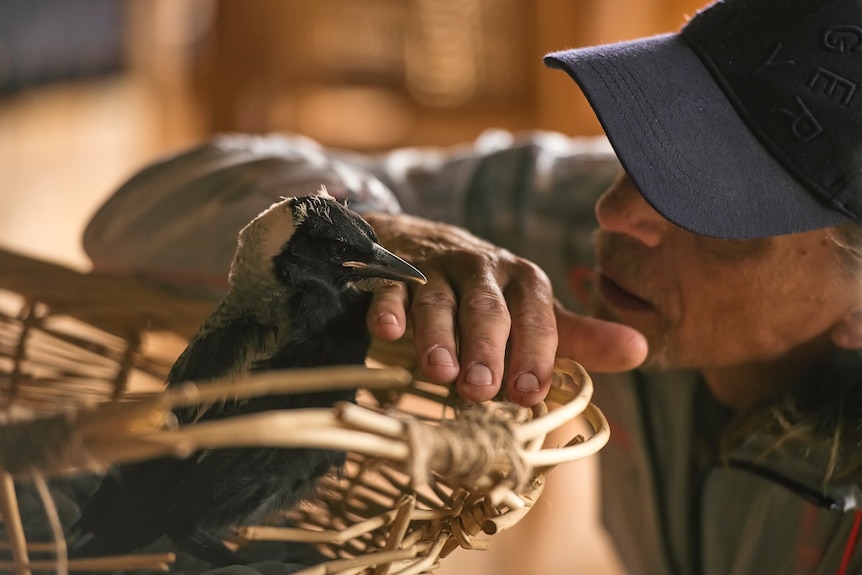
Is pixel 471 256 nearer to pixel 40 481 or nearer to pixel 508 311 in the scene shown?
pixel 508 311

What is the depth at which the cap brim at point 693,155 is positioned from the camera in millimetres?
700

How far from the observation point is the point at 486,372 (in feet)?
1.97

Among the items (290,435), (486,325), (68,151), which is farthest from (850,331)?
(68,151)

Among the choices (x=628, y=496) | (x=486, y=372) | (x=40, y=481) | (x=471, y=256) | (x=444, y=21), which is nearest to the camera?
(x=40, y=481)

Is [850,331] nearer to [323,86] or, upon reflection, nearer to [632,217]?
[632,217]

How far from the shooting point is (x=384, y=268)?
631 mm

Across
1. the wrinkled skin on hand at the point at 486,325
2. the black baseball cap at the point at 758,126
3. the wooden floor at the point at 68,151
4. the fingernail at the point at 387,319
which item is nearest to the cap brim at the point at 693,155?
the black baseball cap at the point at 758,126

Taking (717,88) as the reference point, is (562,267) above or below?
below

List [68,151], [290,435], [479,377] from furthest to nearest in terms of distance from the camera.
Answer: [68,151]
[479,377]
[290,435]

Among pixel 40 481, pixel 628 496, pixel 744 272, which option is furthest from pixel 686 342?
pixel 40 481

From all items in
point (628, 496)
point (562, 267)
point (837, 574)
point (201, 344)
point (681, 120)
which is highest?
point (681, 120)

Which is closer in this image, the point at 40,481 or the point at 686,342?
the point at 40,481

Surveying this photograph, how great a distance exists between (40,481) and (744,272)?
0.54m

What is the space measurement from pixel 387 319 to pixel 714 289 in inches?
12.1
